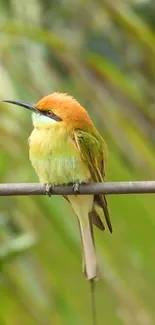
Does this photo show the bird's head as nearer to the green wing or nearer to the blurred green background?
the green wing

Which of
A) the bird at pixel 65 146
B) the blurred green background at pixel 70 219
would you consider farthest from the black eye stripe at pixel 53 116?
the blurred green background at pixel 70 219

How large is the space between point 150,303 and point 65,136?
56 centimetres

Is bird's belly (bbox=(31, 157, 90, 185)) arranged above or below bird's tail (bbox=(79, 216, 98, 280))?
above

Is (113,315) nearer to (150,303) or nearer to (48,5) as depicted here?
(150,303)

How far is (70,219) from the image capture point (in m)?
1.67

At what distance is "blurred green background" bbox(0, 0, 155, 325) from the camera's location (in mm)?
1568

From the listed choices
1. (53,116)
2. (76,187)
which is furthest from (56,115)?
(76,187)

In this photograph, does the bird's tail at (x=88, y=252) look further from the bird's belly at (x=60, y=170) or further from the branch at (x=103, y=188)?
the branch at (x=103, y=188)

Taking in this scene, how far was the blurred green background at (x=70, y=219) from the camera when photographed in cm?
157

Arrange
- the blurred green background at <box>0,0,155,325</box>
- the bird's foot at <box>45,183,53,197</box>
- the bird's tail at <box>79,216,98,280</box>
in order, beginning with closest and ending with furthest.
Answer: the bird's foot at <box>45,183,53,197</box>, the bird's tail at <box>79,216,98,280</box>, the blurred green background at <box>0,0,155,325</box>

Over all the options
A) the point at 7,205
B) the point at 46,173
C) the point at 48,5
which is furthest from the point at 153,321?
the point at 48,5

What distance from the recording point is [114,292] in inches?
69.0

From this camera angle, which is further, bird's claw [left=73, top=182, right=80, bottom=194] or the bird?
the bird

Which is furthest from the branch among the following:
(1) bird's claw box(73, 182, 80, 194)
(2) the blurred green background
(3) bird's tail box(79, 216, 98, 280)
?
(2) the blurred green background
